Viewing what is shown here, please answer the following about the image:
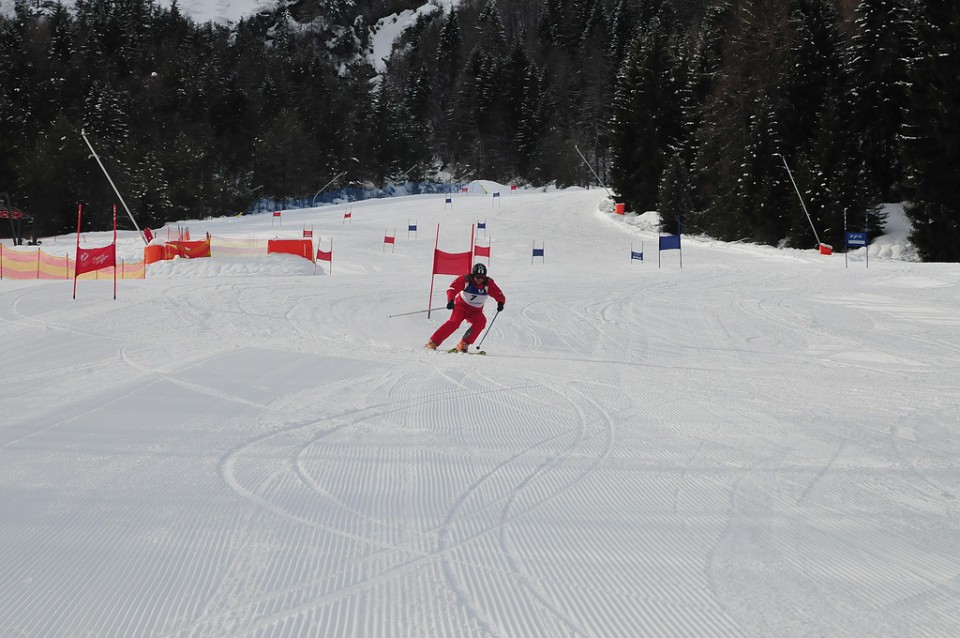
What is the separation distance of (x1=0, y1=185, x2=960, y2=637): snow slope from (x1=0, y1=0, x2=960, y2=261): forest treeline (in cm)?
2395

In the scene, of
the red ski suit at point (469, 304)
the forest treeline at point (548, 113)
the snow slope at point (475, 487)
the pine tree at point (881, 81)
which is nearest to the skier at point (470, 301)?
the red ski suit at point (469, 304)

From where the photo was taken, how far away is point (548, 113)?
309 feet

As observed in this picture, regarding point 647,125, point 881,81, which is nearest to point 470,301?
point 881,81

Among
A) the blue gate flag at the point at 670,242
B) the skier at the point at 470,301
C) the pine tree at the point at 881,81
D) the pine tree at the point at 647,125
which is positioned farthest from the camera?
the pine tree at the point at 647,125

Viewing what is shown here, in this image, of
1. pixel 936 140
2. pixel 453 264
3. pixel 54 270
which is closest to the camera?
pixel 453 264

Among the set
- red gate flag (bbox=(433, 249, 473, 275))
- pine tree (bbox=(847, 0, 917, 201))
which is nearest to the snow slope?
red gate flag (bbox=(433, 249, 473, 275))

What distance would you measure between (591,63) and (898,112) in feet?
225

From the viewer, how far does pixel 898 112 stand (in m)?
32.6

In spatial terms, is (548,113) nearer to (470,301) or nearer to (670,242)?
(670,242)

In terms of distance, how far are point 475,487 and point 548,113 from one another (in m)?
94.6

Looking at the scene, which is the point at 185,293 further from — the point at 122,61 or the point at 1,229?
the point at 122,61

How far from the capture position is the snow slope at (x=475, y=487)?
2.96 meters

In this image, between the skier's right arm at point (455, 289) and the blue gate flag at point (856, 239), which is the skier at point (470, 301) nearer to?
the skier's right arm at point (455, 289)

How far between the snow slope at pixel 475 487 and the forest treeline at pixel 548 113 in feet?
78.6
